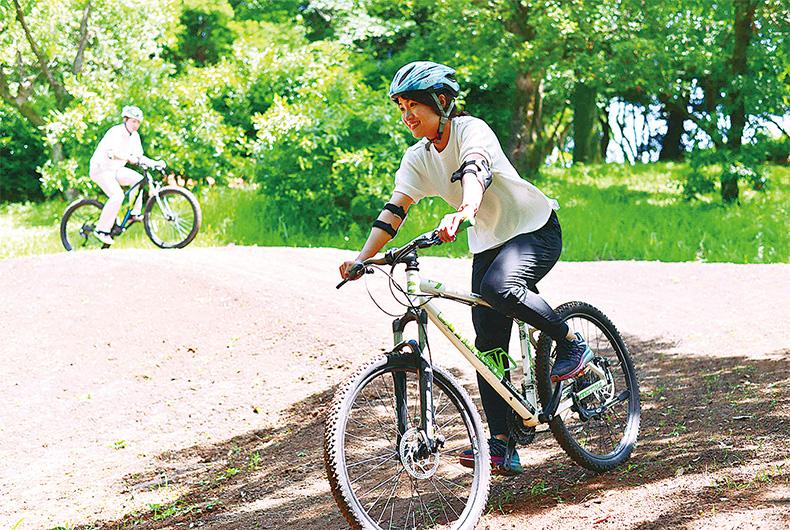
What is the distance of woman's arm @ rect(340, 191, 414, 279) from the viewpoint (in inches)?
155

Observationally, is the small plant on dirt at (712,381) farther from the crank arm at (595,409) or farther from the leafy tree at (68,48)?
the leafy tree at (68,48)

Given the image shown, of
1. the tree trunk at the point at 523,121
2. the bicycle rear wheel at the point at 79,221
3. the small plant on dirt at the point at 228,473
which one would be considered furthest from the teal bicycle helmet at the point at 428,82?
the tree trunk at the point at 523,121

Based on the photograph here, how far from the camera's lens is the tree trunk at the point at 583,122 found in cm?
2180

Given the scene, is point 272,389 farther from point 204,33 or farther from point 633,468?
point 204,33

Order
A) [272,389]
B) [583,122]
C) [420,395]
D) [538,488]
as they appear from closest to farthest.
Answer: [420,395] → [538,488] → [272,389] → [583,122]

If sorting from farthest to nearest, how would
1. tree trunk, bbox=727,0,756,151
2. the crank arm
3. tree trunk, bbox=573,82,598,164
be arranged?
tree trunk, bbox=573,82,598,164 < tree trunk, bbox=727,0,756,151 < the crank arm

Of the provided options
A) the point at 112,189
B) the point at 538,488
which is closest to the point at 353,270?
the point at 538,488

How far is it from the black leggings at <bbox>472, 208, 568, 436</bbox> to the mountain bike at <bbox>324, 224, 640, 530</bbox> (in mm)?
75

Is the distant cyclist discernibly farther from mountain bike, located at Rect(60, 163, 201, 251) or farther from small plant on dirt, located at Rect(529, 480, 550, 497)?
small plant on dirt, located at Rect(529, 480, 550, 497)

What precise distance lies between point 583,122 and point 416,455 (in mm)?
19420

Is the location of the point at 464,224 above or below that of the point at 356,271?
above

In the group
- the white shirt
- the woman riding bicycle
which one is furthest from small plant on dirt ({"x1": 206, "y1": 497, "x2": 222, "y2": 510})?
the white shirt

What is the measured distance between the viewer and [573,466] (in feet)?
15.4

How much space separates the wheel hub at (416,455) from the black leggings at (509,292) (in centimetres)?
59
